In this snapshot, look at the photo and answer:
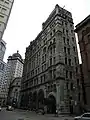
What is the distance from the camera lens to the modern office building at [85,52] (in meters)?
20.4

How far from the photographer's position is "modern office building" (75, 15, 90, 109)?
66.9 feet

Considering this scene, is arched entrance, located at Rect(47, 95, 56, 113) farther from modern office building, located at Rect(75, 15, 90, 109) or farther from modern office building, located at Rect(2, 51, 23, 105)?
modern office building, located at Rect(2, 51, 23, 105)

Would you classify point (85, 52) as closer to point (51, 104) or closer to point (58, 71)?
point (58, 71)

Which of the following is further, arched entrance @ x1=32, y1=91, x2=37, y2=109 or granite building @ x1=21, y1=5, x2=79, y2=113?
arched entrance @ x1=32, y1=91, x2=37, y2=109

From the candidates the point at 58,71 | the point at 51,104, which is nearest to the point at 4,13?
the point at 58,71

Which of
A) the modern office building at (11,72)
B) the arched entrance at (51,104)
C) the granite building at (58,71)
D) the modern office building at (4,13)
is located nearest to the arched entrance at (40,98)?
the granite building at (58,71)

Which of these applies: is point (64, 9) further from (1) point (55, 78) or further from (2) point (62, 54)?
(1) point (55, 78)

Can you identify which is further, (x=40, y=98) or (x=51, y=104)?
(x=40, y=98)

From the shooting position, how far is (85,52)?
22.8 meters

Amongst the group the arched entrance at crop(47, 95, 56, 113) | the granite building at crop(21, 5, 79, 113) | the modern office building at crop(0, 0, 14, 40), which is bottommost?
the arched entrance at crop(47, 95, 56, 113)

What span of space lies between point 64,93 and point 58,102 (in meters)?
3.38

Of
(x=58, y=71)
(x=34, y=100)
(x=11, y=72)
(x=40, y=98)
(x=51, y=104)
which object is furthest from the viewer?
(x=11, y=72)

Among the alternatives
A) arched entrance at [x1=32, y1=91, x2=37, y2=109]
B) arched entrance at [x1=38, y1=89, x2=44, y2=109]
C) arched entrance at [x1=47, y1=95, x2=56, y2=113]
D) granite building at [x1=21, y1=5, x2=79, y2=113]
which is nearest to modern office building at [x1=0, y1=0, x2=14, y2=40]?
granite building at [x1=21, y1=5, x2=79, y2=113]

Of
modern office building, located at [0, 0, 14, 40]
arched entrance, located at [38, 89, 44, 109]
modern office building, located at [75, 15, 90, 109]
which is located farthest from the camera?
arched entrance, located at [38, 89, 44, 109]
